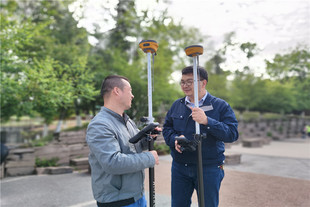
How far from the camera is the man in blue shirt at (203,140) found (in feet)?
7.92

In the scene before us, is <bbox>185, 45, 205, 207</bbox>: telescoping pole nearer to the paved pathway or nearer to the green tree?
the paved pathway

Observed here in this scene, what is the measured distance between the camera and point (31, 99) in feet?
24.9

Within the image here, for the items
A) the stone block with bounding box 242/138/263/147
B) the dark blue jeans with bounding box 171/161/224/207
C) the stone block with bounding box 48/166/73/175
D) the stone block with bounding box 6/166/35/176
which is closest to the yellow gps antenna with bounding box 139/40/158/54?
the dark blue jeans with bounding box 171/161/224/207

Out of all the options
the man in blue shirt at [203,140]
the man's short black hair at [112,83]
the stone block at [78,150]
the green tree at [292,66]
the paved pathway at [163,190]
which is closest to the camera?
the man's short black hair at [112,83]

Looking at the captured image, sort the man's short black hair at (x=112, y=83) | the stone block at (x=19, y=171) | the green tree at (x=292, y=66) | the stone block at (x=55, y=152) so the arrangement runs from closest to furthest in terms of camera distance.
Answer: the man's short black hair at (x=112, y=83)
the stone block at (x=19, y=171)
the stone block at (x=55, y=152)
the green tree at (x=292, y=66)

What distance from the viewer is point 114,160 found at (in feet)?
5.57

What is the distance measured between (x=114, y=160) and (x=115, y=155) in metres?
0.04

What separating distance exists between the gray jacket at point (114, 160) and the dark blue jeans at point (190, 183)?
647mm

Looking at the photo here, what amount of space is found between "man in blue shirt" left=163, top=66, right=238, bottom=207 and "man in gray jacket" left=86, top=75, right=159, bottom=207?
1.96 feet

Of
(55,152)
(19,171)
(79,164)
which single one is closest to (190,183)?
(79,164)

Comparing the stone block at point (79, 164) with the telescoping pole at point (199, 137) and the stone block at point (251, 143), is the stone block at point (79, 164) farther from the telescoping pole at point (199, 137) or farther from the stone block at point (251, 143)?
the stone block at point (251, 143)

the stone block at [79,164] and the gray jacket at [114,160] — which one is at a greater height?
the gray jacket at [114,160]

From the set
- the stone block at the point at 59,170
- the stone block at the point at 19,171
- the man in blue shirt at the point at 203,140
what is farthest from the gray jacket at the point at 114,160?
the stone block at the point at 19,171

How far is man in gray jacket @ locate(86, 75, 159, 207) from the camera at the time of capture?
1.73 metres
